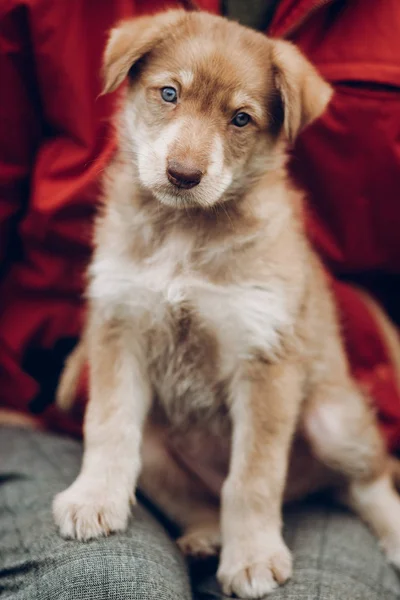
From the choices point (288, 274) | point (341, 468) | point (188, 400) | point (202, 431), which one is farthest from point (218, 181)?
point (341, 468)

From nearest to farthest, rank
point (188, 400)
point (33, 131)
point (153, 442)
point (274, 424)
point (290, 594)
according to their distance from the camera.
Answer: point (290, 594) → point (274, 424) → point (188, 400) → point (153, 442) → point (33, 131)

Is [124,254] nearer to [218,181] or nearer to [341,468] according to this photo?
[218,181]

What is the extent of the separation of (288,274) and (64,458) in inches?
41.7

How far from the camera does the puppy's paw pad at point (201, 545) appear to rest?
7.79 ft

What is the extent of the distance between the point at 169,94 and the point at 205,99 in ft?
0.42

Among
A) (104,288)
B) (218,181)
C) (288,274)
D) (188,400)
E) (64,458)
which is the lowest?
(64,458)

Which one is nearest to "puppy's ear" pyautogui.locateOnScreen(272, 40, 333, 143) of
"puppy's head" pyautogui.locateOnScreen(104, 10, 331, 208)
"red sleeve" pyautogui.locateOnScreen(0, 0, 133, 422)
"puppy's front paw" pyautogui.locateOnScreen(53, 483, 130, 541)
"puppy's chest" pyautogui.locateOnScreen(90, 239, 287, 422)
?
"puppy's head" pyautogui.locateOnScreen(104, 10, 331, 208)

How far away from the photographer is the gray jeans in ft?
6.43

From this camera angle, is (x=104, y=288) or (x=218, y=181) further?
(x=104, y=288)

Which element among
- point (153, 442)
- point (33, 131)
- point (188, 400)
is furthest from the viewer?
point (33, 131)

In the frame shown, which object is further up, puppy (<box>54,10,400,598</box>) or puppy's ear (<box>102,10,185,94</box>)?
puppy's ear (<box>102,10,185,94</box>)

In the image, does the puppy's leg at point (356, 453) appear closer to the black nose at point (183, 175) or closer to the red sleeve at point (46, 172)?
the black nose at point (183, 175)

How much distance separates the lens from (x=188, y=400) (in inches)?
94.5

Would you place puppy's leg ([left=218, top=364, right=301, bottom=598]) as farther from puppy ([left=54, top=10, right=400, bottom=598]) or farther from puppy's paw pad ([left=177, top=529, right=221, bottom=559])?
puppy's paw pad ([left=177, top=529, right=221, bottom=559])
